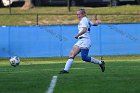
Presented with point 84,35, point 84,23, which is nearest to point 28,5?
point 84,35

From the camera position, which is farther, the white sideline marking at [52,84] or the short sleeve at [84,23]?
the short sleeve at [84,23]

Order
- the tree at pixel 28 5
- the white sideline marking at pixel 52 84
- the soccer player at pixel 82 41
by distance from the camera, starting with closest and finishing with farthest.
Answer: the white sideline marking at pixel 52 84 → the soccer player at pixel 82 41 → the tree at pixel 28 5

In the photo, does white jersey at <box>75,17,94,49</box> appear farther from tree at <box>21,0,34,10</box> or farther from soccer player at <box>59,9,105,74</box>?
tree at <box>21,0,34,10</box>

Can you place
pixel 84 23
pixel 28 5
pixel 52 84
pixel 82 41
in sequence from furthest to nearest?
pixel 28 5 → pixel 82 41 → pixel 84 23 → pixel 52 84

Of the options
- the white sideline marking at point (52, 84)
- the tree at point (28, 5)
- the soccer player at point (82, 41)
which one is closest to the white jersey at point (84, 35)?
the soccer player at point (82, 41)

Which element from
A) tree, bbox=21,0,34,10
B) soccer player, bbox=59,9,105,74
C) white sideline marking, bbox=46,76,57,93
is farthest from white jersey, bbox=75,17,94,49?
tree, bbox=21,0,34,10

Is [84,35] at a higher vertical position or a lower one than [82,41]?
higher

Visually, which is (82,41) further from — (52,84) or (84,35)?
(52,84)

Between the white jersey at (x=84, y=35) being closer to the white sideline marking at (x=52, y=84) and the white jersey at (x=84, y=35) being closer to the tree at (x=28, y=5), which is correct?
the white sideline marking at (x=52, y=84)

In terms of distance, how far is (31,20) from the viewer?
3794cm

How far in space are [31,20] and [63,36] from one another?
874 centimetres

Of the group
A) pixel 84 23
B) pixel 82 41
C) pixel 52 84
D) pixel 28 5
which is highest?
pixel 84 23

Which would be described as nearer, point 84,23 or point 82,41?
point 84,23

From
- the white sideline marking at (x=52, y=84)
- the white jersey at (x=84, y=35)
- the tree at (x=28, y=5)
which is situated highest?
the white jersey at (x=84, y=35)
